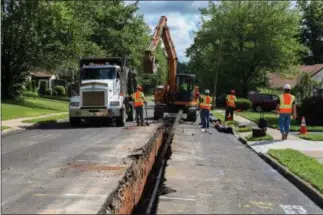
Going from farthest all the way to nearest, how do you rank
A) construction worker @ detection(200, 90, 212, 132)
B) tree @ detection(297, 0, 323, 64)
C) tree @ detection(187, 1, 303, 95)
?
tree @ detection(297, 0, 323, 64) < tree @ detection(187, 1, 303, 95) < construction worker @ detection(200, 90, 212, 132)

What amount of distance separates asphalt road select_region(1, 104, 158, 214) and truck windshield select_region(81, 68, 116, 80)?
6.47 meters

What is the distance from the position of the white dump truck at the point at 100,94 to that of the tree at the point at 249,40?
34.9 meters

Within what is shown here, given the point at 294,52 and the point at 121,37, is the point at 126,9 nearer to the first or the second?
the point at 121,37

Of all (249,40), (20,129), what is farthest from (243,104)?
(20,129)

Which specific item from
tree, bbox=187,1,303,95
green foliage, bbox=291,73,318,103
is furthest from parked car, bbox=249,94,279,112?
tree, bbox=187,1,303,95

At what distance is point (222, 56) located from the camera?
2458 inches

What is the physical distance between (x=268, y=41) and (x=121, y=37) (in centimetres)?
1708

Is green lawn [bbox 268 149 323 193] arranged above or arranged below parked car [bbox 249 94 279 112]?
below

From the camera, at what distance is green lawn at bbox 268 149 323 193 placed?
10328mm

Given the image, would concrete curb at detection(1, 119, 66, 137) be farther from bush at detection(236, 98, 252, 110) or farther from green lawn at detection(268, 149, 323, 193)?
bush at detection(236, 98, 252, 110)

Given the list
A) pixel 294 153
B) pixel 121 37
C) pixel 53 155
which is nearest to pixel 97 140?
pixel 53 155

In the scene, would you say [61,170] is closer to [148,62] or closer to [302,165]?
[302,165]

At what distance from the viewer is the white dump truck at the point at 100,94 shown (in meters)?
24.2

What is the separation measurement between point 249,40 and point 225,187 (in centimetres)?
5396
